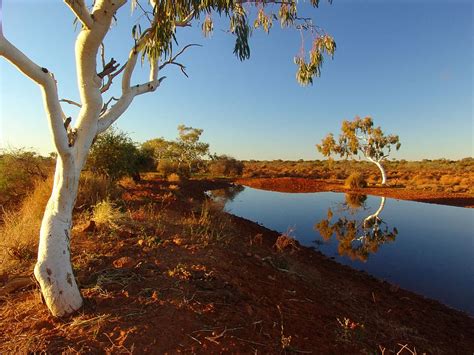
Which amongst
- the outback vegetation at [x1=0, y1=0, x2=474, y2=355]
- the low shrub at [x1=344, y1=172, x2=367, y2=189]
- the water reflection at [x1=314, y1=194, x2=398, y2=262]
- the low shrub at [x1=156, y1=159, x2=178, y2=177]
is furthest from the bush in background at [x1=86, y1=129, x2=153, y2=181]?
the low shrub at [x1=344, y1=172, x2=367, y2=189]

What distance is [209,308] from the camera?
2924 millimetres

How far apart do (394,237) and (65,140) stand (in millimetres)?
9293

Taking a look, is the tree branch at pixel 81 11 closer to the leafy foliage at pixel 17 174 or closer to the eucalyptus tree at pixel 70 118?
the eucalyptus tree at pixel 70 118

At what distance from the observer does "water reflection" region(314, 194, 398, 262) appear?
25.6ft

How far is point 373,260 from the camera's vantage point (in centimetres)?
709

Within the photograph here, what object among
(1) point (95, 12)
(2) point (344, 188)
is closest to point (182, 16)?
(1) point (95, 12)

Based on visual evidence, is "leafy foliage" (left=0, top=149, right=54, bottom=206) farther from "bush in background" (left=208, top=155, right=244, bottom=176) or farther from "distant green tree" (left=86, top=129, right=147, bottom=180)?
"bush in background" (left=208, top=155, right=244, bottom=176)

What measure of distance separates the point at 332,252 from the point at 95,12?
7051mm

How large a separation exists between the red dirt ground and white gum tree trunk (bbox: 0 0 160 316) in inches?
13.0

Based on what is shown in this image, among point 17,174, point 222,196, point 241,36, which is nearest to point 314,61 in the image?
point 241,36

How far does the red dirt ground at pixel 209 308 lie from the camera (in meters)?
2.46

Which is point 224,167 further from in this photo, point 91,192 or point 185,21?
point 185,21

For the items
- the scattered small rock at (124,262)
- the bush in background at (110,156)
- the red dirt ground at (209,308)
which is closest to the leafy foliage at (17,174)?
the bush in background at (110,156)

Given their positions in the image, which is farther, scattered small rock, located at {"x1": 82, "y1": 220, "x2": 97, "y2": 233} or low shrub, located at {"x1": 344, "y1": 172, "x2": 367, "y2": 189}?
low shrub, located at {"x1": 344, "y1": 172, "x2": 367, "y2": 189}
